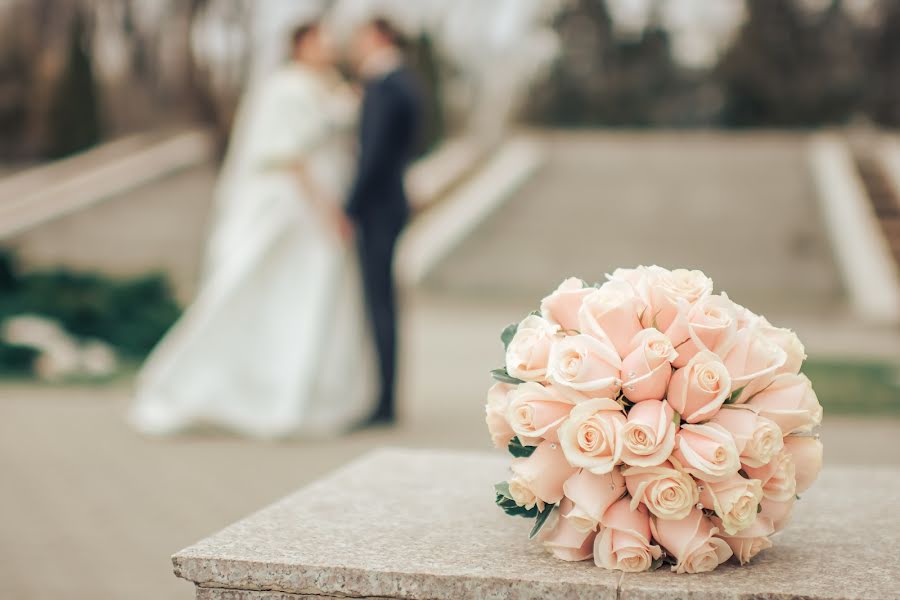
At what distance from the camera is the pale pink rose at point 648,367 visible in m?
2.02

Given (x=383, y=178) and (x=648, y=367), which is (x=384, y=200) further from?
(x=648, y=367)

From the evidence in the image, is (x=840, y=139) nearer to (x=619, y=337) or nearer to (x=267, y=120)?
(x=267, y=120)

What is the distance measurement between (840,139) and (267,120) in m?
18.9

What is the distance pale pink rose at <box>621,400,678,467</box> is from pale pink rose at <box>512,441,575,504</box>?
130mm

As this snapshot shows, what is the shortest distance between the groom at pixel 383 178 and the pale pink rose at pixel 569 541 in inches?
204

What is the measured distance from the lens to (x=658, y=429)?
1.98 metres

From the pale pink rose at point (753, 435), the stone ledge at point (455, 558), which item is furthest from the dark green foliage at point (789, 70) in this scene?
the pale pink rose at point (753, 435)

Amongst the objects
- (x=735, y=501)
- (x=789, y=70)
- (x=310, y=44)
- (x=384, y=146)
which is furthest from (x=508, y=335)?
(x=789, y=70)

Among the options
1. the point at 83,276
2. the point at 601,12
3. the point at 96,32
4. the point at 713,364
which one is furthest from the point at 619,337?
the point at 601,12

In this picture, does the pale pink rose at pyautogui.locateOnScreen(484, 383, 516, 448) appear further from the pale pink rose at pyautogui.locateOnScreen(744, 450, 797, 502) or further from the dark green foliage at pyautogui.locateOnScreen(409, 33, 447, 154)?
the dark green foliage at pyautogui.locateOnScreen(409, 33, 447, 154)

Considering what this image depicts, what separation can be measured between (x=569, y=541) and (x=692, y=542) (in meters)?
0.21

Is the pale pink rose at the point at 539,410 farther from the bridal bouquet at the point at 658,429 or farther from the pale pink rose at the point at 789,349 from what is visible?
the pale pink rose at the point at 789,349

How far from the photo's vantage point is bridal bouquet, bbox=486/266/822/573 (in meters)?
1.99

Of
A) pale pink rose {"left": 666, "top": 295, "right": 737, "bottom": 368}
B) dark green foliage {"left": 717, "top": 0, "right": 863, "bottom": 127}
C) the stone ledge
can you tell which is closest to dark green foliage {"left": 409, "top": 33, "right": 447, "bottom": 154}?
dark green foliage {"left": 717, "top": 0, "right": 863, "bottom": 127}
